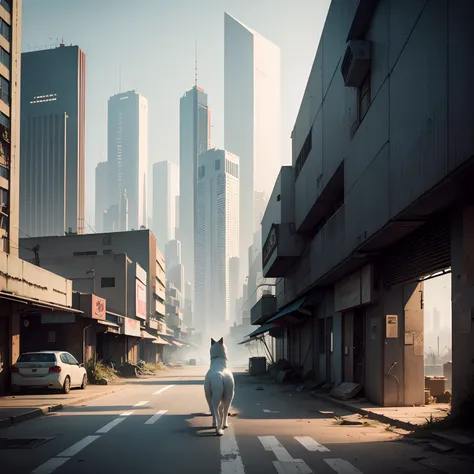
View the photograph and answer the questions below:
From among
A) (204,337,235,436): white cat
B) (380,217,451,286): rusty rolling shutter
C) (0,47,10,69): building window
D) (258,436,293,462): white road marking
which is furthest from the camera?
(0,47,10,69): building window

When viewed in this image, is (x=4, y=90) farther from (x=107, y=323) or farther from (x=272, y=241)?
(x=272, y=241)

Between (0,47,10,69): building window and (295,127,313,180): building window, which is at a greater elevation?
(0,47,10,69): building window

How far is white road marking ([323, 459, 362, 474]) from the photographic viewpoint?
9086 mm

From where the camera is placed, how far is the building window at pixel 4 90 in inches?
1651

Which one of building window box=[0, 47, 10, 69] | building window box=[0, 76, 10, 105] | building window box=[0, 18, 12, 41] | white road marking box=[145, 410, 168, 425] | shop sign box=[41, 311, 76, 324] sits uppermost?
building window box=[0, 18, 12, 41]

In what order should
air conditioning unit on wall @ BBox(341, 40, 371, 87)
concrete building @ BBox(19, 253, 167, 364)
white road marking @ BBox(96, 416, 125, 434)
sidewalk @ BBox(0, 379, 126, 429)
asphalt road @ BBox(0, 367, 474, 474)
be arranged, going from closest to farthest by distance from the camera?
1. asphalt road @ BBox(0, 367, 474, 474)
2. white road marking @ BBox(96, 416, 125, 434)
3. sidewalk @ BBox(0, 379, 126, 429)
4. air conditioning unit on wall @ BBox(341, 40, 371, 87)
5. concrete building @ BBox(19, 253, 167, 364)

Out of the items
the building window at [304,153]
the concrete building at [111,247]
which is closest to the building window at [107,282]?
the concrete building at [111,247]

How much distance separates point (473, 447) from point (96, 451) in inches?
220

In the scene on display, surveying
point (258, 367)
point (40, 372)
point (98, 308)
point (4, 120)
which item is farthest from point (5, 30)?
point (40, 372)

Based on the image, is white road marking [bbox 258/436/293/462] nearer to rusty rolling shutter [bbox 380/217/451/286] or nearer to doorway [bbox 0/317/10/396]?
rusty rolling shutter [bbox 380/217/451/286]

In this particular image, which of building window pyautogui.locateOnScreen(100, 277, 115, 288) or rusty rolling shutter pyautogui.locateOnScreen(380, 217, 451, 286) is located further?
building window pyautogui.locateOnScreen(100, 277, 115, 288)

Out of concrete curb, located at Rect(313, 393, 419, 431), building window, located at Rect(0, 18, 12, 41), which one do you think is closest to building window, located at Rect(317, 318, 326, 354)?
concrete curb, located at Rect(313, 393, 419, 431)

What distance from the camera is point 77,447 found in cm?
1145

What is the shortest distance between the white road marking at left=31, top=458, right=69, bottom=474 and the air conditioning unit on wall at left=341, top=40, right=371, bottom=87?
12826mm
